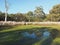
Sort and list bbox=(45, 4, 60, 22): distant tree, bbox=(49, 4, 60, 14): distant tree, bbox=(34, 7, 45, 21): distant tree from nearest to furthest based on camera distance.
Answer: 1. bbox=(45, 4, 60, 22): distant tree
2. bbox=(49, 4, 60, 14): distant tree
3. bbox=(34, 7, 45, 21): distant tree

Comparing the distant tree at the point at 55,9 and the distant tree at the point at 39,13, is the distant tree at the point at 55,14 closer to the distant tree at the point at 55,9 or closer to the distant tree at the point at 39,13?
the distant tree at the point at 55,9

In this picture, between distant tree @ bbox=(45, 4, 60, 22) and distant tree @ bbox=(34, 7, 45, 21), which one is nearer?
distant tree @ bbox=(45, 4, 60, 22)

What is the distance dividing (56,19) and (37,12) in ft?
88.1

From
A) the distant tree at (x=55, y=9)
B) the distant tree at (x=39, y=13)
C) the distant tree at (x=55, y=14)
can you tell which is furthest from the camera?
the distant tree at (x=39, y=13)

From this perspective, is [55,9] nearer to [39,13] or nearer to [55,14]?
[55,14]

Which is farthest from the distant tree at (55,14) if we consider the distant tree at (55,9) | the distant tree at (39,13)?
the distant tree at (39,13)

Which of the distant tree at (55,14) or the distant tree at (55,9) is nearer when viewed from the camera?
the distant tree at (55,14)

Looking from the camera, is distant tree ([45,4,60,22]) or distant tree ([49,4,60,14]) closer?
distant tree ([45,4,60,22])

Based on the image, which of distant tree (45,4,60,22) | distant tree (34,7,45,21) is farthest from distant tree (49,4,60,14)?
distant tree (34,7,45,21)

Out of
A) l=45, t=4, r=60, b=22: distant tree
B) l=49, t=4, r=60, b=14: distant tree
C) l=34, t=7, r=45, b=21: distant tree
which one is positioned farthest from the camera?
l=34, t=7, r=45, b=21: distant tree

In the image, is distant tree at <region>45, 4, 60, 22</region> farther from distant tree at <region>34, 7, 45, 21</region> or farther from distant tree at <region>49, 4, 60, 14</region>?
distant tree at <region>34, 7, 45, 21</region>

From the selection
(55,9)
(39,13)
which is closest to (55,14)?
(55,9)

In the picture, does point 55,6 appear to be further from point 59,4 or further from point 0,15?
point 0,15

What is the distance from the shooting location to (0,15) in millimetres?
64438
